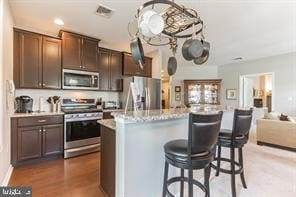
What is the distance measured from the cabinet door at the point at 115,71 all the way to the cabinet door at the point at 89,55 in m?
0.52

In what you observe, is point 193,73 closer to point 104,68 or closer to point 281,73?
point 281,73

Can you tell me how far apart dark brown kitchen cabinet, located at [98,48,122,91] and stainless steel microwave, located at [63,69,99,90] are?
23 centimetres

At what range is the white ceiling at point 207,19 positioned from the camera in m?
2.69

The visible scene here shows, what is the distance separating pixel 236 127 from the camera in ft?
7.14

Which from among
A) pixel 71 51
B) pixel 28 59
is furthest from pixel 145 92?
pixel 28 59

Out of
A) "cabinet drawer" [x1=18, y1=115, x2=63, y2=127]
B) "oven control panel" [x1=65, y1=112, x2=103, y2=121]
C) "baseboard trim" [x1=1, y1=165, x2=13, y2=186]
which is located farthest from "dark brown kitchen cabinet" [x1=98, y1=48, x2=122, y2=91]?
"baseboard trim" [x1=1, y1=165, x2=13, y2=186]

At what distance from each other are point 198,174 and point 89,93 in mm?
3171

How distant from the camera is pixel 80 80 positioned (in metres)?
4.02

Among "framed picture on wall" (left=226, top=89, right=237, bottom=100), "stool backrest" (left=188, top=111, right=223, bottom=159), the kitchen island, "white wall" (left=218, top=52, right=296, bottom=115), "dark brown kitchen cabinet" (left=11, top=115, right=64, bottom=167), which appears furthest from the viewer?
"framed picture on wall" (left=226, top=89, right=237, bottom=100)

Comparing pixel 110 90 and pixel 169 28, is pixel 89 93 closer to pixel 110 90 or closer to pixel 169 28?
pixel 110 90

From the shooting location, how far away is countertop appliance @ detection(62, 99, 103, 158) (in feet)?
11.7

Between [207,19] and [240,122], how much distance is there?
202cm

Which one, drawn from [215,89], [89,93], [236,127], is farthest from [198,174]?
[215,89]

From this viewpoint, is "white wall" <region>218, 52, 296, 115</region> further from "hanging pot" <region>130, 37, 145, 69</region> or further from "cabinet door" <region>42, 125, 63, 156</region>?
"cabinet door" <region>42, 125, 63, 156</region>
